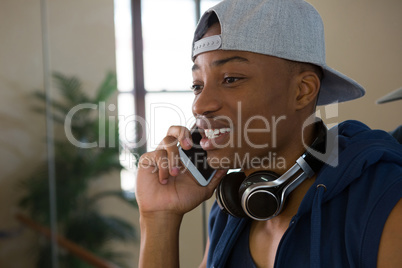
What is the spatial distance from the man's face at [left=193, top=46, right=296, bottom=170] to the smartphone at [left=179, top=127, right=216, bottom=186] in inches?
8.1

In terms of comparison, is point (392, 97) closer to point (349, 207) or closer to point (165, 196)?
point (349, 207)

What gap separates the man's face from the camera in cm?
109

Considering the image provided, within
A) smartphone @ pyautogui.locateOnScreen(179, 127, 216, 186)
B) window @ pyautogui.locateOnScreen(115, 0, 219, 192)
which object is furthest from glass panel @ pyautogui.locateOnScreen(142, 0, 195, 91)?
smartphone @ pyautogui.locateOnScreen(179, 127, 216, 186)

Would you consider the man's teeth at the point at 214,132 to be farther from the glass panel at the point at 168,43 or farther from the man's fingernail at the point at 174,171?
the glass panel at the point at 168,43

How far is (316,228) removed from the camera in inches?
36.9

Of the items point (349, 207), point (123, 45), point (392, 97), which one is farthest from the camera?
point (123, 45)

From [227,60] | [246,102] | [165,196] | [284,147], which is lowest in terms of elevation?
[165,196]

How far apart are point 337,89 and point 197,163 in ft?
1.56

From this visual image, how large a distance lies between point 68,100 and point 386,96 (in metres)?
1.77

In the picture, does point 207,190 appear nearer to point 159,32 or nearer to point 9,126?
point 159,32

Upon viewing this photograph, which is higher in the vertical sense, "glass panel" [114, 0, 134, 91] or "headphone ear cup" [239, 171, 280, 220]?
"glass panel" [114, 0, 134, 91]

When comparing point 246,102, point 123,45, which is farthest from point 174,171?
point 123,45

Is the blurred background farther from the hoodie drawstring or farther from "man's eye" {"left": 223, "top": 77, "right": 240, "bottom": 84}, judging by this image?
the hoodie drawstring

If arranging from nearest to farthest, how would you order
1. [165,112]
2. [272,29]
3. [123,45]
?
[272,29] → [165,112] → [123,45]
